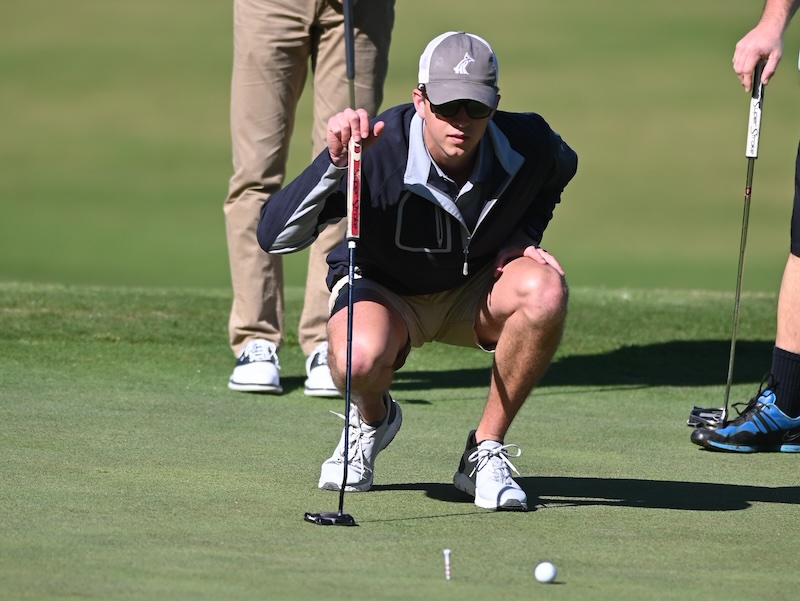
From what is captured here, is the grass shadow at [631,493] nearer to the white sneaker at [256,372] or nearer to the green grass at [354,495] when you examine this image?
the green grass at [354,495]

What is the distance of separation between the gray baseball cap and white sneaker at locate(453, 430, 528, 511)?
0.88m

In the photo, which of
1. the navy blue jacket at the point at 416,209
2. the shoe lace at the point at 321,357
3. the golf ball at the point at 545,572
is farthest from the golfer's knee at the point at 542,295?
the shoe lace at the point at 321,357

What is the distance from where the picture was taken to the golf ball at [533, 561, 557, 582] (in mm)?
2951

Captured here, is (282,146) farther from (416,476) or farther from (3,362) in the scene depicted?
(416,476)

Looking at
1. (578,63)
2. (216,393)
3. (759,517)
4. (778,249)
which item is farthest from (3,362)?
(578,63)

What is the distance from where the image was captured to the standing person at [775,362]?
4.66 meters

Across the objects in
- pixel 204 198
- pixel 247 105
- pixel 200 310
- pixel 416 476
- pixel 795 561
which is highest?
pixel 247 105

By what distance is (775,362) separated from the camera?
503cm

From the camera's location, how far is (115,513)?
3445 mm

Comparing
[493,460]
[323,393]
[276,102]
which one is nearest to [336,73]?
[276,102]

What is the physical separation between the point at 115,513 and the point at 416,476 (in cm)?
103

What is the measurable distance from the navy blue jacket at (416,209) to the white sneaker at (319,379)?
1289 mm

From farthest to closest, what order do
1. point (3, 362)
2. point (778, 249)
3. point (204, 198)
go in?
point (204, 198), point (778, 249), point (3, 362)

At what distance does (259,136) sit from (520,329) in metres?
2.13
